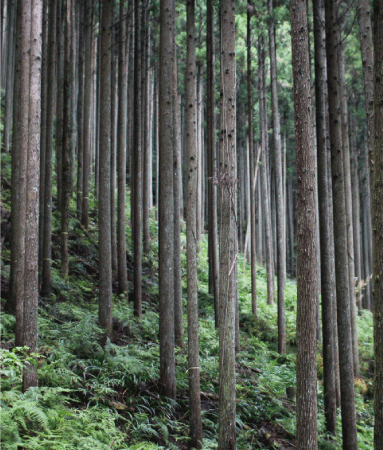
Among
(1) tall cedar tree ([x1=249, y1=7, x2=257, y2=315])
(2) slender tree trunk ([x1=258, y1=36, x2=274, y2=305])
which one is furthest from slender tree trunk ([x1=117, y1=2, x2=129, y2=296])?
(2) slender tree trunk ([x1=258, y1=36, x2=274, y2=305])

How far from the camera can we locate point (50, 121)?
29.0ft

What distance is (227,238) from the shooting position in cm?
555

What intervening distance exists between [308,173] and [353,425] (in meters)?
4.15

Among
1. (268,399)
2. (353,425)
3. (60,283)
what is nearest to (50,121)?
(60,283)

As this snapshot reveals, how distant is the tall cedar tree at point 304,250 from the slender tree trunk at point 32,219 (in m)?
3.11

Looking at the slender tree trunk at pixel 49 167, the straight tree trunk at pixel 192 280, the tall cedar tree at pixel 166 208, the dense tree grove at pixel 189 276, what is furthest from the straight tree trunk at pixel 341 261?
the slender tree trunk at pixel 49 167

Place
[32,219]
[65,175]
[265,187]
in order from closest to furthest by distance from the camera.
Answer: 1. [32,219]
2. [65,175]
3. [265,187]

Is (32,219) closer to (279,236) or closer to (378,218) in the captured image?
(378,218)

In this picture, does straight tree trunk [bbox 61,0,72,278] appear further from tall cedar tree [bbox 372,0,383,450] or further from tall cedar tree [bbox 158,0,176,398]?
tall cedar tree [bbox 372,0,383,450]

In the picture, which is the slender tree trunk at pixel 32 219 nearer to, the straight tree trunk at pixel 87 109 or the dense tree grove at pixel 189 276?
the dense tree grove at pixel 189 276

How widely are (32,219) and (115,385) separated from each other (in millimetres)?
2979

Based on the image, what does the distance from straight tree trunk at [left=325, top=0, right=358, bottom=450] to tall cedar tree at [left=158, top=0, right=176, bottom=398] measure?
271 centimetres

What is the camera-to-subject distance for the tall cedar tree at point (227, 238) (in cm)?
527

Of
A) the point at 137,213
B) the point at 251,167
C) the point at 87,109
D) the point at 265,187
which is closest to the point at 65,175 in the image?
the point at 137,213
